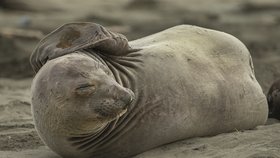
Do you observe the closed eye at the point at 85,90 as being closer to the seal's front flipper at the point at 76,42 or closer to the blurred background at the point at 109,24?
the seal's front flipper at the point at 76,42

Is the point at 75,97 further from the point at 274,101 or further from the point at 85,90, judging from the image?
the point at 274,101

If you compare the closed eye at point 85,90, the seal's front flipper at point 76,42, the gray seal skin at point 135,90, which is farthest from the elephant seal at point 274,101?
the closed eye at point 85,90

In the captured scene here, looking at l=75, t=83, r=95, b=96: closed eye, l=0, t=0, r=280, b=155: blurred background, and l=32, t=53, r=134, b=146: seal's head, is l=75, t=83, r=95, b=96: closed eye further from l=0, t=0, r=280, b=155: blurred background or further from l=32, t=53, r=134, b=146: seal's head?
l=0, t=0, r=280, b=155: blurred background

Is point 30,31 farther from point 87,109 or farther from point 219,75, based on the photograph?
point 87,109

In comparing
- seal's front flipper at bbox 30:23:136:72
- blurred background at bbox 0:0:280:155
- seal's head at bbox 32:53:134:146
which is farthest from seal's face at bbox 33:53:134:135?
blurred background at bbox 0:0:280:155

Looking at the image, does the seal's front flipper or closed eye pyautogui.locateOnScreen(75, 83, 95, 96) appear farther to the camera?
the seal's front flipper

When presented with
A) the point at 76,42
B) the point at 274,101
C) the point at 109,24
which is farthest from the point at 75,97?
the point at 109,24

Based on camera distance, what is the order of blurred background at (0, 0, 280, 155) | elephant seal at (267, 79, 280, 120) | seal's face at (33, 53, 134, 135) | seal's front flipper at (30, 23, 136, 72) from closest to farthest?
seal's face at (33, 53, 134, 135) < seal's front flipper at (30, 23, 136, 72) < elephant seal at (267, 79, 280, 120) < blurred background at (0, 0, 280, 155)

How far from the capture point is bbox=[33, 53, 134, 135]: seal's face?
376 centimetres

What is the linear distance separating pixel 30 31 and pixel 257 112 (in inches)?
195

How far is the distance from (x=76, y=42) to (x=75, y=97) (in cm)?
56

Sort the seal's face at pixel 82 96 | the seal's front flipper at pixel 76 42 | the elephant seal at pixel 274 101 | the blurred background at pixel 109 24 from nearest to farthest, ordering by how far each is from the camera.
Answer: the seal's face at pixel 82 96 < the seal's front flipper at pixel 76 42 < the elephant seal at pixel 274 101 < the blurred background at pixel 109 24

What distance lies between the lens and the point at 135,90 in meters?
4.27

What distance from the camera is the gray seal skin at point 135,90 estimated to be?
12.5ft
